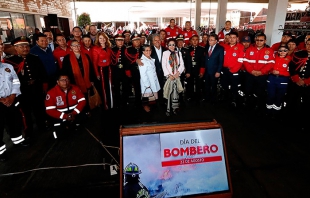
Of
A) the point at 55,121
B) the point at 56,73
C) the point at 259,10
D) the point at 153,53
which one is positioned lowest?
the point at 55,121

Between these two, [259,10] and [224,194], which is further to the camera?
[259,10]

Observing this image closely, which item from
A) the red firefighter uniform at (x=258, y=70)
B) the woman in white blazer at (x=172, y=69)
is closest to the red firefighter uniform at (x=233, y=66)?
the red firefighter uniform at (x=258, y=70)

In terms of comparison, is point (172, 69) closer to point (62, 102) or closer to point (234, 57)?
point (234, 57)

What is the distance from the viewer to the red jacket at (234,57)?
4.99 metres

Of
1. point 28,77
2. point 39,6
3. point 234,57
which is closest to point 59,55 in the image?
→ point 28,77

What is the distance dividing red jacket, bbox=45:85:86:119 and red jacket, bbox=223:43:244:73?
3.59m

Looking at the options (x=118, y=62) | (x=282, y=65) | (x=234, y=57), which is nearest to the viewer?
(x=282, y=65)

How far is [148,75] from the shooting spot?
4.82m

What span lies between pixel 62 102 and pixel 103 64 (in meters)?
1.36

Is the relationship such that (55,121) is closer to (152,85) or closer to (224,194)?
(152,85)

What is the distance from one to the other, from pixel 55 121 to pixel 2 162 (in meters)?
1.04

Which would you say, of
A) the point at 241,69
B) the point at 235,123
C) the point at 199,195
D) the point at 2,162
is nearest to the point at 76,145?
the point at 2,162

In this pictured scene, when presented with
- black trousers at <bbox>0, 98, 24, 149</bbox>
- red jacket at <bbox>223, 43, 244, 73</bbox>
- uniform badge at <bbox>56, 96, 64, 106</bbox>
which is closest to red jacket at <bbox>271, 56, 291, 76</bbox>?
red jacket at <bbox>223, 43, 244, 73</bbox>

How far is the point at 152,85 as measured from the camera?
4.91 m
